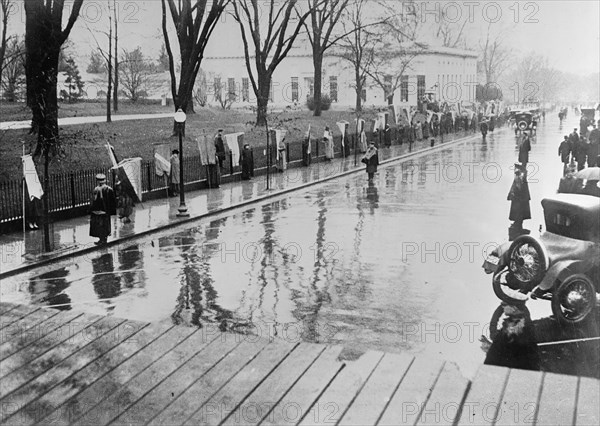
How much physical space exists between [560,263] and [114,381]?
6551 millimetres

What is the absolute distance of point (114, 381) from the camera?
7805 mm

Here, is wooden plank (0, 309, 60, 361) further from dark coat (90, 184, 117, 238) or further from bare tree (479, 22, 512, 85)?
bare tree (479, 22, 512, 85)

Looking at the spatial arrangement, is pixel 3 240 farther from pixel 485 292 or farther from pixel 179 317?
pixel 485 292

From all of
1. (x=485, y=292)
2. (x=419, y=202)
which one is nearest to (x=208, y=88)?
(x=419, y=202)

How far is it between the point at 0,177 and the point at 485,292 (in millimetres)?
15870

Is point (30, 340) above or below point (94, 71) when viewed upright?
below

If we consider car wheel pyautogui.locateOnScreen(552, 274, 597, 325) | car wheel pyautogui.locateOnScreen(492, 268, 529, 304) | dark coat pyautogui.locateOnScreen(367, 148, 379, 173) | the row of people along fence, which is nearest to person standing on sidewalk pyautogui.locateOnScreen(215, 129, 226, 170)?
the row of people along fence

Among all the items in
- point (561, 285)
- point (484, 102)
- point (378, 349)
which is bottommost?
point (378, 349)

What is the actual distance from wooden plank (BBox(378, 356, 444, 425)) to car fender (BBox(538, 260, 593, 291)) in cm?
317

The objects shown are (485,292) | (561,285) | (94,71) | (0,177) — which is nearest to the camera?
(561,285)

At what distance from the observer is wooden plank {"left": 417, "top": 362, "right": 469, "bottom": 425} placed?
668 centimetres

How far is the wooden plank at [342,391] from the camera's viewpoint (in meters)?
6.80

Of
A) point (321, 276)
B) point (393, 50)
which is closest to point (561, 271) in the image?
point (321, 276)

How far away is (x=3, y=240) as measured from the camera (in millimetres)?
16969
